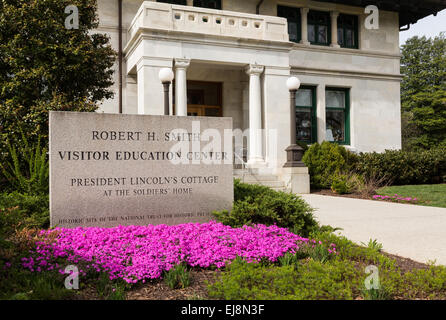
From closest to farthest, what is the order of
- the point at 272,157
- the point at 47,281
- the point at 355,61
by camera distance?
the point at 47,281, the point at 272,157, the point at 355,61

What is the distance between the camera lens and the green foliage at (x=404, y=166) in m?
16.3

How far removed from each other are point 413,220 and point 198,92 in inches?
529

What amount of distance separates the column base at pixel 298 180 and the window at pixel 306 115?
5.86 m

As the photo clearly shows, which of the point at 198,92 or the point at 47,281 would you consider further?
the point at 198,92

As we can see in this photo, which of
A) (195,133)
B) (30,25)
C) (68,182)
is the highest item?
(30,25)

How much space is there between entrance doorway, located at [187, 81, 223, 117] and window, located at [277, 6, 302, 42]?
17.0 ft

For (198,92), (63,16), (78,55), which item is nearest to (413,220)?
(78,55)

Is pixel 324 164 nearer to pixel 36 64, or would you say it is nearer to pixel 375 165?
pixel 375 165

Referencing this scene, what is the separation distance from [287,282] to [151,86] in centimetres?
1186

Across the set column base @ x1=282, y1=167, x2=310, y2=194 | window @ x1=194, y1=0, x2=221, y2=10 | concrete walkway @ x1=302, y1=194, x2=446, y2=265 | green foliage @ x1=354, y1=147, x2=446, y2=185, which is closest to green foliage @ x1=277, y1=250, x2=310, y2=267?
concrete walkway @ x1=302, y1=194, x2=446, y2=265

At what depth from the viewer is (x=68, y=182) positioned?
5.54 meters

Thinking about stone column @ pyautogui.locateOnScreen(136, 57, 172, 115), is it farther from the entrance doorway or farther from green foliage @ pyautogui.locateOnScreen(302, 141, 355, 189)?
green foliage @ pyautogui.locateOnScreen(302, 141, 355, 189)

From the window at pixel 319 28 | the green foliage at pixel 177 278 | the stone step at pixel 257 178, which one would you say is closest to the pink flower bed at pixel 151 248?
the green foliage at pixel 177 278
